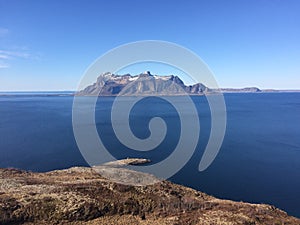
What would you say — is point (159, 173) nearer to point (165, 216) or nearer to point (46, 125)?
point (165, 216)

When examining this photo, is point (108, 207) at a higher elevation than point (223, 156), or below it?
higher

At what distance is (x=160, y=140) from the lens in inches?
2928

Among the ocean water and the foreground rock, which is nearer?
the foreground rock

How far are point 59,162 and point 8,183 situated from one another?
27195mm

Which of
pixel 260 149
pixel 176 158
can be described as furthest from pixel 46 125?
pixel 260 149

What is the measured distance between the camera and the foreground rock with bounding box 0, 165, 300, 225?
2184 centimetres

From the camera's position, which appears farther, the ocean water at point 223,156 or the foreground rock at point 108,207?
the ocean water at point 223,156

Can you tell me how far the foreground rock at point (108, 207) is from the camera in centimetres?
2184

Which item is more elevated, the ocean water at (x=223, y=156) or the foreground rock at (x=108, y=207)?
the foreground rock at (x=108, y=207)

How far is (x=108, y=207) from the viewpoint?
23828 millimetres

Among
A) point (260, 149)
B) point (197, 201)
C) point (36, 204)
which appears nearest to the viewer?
point (36, 204)

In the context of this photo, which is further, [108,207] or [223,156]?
[223,156]

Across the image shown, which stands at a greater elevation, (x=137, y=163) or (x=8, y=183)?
(x=8, y=183)

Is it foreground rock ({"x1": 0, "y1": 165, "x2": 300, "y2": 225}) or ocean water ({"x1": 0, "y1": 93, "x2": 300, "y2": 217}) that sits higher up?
foreground rock ({"x1": 0, "y1": 165, "x2": 300, "y2": 225})
